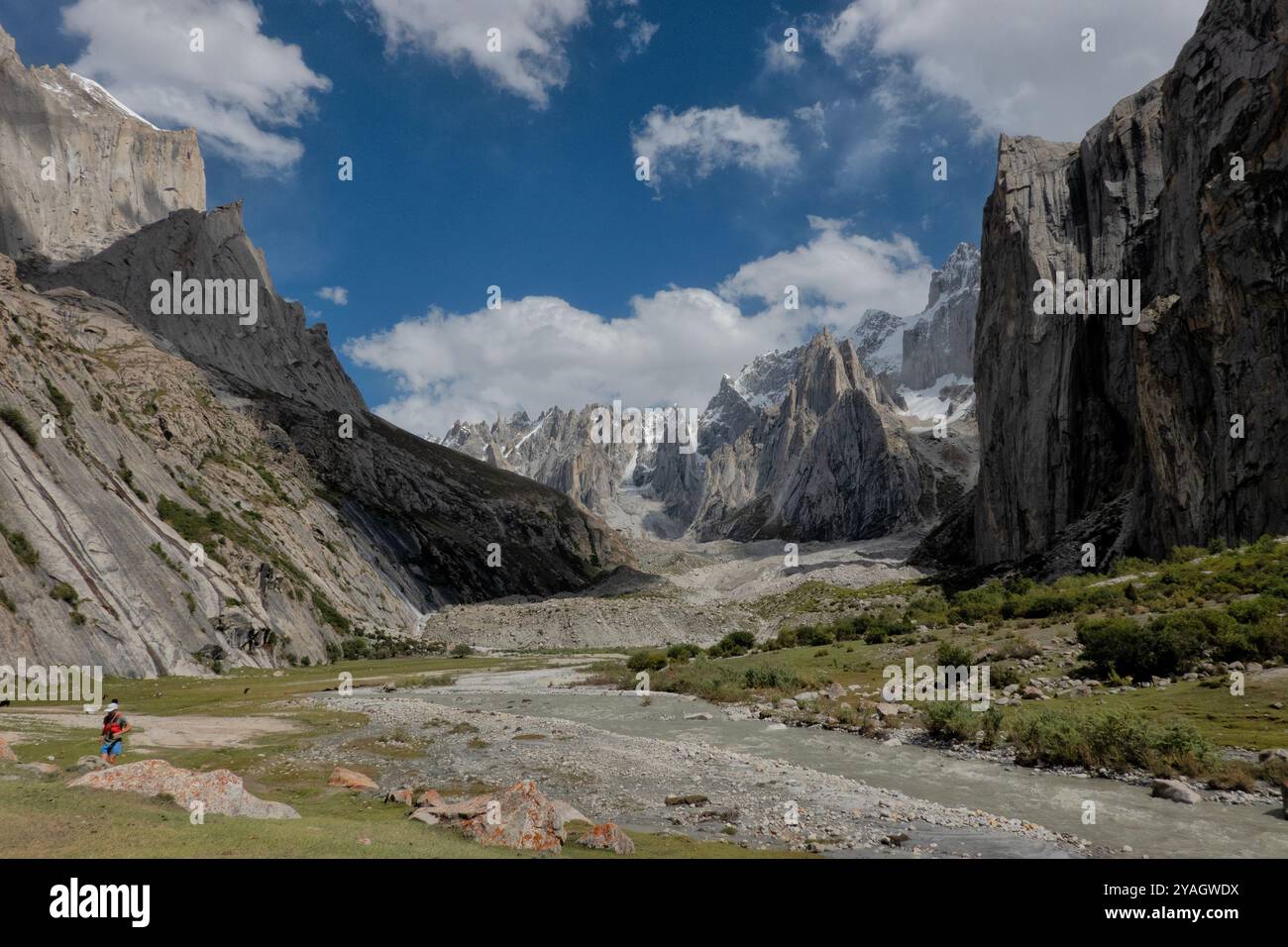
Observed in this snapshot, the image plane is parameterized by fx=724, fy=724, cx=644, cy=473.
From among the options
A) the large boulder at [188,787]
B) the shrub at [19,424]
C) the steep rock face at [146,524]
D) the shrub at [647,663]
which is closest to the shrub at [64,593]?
the steep rock face at [146,524]

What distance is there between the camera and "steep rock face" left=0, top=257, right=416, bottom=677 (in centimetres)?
4641

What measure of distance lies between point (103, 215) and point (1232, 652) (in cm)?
19973

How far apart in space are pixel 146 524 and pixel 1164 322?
8286cm

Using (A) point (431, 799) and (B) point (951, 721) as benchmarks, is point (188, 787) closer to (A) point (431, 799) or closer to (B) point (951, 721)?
(A) point (431, 799)

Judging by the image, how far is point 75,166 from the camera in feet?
502

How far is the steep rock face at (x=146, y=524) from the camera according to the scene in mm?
46406

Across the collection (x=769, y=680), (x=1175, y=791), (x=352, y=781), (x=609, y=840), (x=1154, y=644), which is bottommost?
(x=769, y=680)

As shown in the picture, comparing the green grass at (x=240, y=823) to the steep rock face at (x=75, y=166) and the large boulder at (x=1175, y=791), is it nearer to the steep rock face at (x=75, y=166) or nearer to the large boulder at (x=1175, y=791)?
the large boulder at (x=1175, y=791)

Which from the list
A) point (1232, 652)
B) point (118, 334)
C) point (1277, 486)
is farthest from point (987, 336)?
point (118, 334)

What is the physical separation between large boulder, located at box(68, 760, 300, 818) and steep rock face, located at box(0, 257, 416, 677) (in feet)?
110

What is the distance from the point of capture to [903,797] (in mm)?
18297

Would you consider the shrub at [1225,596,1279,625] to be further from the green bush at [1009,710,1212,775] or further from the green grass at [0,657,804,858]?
the green grass at [0,657,804,858]

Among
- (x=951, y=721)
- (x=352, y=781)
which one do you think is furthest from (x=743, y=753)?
(x=352, y=781)
